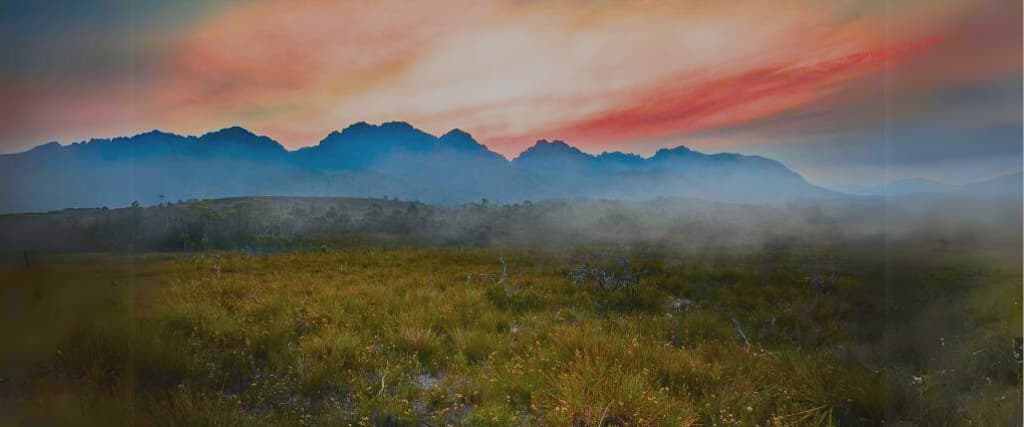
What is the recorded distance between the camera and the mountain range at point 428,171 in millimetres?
9961

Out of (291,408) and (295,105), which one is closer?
(291,408)

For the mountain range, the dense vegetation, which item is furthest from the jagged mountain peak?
the dense vegetation

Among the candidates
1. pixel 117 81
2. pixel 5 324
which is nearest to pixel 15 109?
pixel 117 81

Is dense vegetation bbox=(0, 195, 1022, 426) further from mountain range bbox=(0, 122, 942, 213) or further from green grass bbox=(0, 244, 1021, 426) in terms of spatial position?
mountain range bbox=(0, 122, 942, 213)

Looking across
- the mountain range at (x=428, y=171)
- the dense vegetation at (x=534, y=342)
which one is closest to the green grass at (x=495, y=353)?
the dense vegetation at (x=534, y=342)

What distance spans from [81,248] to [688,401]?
6.27 meters

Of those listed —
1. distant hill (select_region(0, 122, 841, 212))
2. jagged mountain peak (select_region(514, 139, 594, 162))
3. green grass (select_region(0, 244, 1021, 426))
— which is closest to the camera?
green grass (select_region(0, 244, 1021, 426))

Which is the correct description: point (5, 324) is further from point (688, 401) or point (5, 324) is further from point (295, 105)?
point (295, 105)

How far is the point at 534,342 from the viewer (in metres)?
5.42

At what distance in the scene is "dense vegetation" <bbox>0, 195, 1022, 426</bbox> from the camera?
3535mm

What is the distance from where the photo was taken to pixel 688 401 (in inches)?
154

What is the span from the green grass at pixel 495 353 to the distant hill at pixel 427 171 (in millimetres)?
2945

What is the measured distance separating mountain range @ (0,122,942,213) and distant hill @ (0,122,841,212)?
0.09 feet

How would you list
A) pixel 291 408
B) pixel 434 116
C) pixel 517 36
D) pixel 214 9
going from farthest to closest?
pixel 434 116
pixel 517 36
pixel 214 9
pixel 291 408
